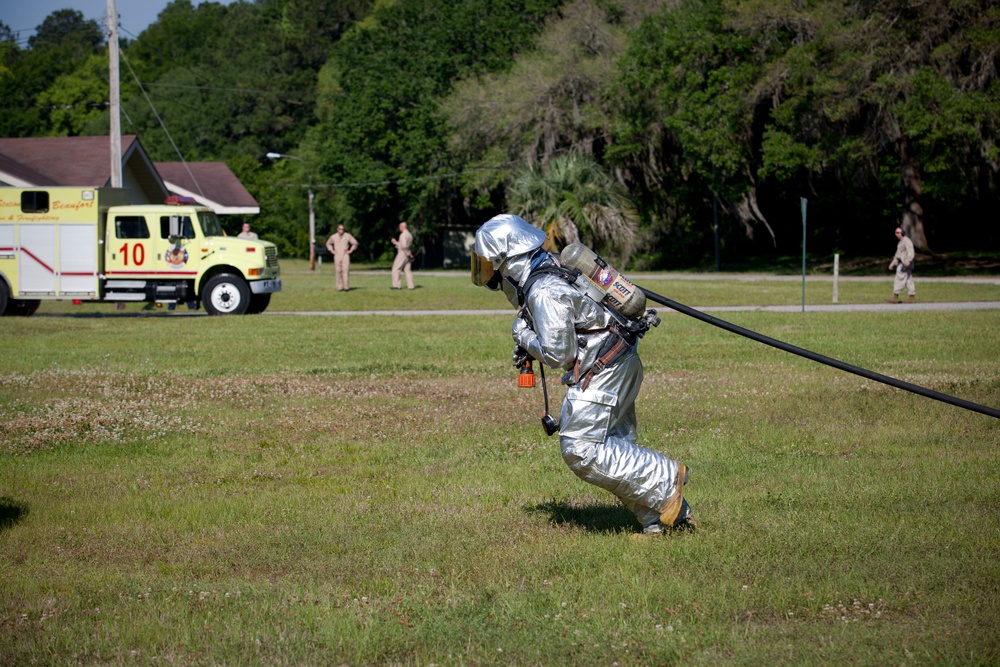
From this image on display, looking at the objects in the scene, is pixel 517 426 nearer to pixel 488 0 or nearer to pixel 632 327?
pixel 632 327

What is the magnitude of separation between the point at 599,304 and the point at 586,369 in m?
0.39

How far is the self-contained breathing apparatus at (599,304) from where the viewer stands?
6145mm

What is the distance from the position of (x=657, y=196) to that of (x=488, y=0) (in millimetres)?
18822

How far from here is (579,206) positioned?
42.8 metres

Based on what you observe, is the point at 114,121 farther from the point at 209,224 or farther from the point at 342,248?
the point at 342,248

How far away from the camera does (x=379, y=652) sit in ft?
15.1

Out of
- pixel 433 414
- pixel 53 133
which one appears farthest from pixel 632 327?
pixel 53 133

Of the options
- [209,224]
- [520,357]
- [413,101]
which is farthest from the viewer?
[413,101]

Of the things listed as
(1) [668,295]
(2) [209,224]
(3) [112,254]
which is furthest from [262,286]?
(1) [668,295]

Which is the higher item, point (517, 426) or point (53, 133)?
point (53, 133)

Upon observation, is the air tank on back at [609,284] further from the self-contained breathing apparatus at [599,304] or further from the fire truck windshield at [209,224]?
the fire truck windshield at [209,224]

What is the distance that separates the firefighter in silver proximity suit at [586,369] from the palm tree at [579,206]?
3538 centimetres

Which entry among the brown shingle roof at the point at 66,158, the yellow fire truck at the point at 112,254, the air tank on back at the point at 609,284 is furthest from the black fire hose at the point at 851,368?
the brown shingle roof at the point at 66,158

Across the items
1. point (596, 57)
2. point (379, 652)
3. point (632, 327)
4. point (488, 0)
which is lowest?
point (379, 652)
